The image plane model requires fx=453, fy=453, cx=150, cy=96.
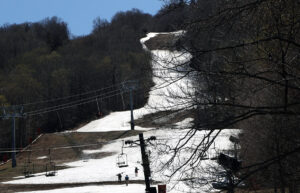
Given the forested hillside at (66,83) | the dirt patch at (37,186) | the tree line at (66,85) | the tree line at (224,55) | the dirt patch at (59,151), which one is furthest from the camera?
the forested hillside at (66,83)

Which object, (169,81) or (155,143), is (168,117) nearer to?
(155,143)

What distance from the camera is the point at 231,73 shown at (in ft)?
20.7

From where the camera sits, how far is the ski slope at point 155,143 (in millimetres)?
6664

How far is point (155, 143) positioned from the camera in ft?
23.0

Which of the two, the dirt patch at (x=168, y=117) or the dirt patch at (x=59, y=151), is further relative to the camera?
the dirt patch at (x=59, y=151)

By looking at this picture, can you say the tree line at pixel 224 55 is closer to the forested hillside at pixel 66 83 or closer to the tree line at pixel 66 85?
the tree line at pixel 66 85

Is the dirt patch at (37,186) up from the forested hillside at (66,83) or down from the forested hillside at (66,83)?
down

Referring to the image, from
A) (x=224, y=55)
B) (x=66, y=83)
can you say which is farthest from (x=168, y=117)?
(x=66, y=83)

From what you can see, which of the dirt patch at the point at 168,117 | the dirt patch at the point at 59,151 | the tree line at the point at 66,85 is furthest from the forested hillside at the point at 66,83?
the dirt patch at the point at 168,117

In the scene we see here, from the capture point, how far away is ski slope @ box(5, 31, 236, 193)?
6.66m

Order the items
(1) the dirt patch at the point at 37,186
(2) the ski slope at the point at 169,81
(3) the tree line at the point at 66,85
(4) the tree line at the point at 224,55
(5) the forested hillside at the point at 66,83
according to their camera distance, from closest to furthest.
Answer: (4) the tree line at the point at 224,55, (2) the ski slope at the point at 169,81, (1) the dirt patch at the point at 37,186, (3) the tree line at the point at 66,85, (5) the forested hillside at the point at 66,83

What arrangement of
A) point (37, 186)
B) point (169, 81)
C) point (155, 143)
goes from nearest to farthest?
point (169, 81)
point (155, 143)
point (37, 186)

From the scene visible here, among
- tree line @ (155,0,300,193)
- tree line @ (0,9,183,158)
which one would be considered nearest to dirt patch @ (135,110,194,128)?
tree line @ (155,0,300,193)

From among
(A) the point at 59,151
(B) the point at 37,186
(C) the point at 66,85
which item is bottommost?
(B) the point at 37,186
